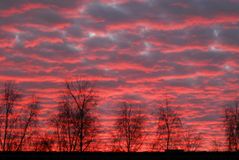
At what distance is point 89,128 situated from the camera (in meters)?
58.2

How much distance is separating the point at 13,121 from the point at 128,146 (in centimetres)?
1877

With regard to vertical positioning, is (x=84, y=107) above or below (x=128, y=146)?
above
